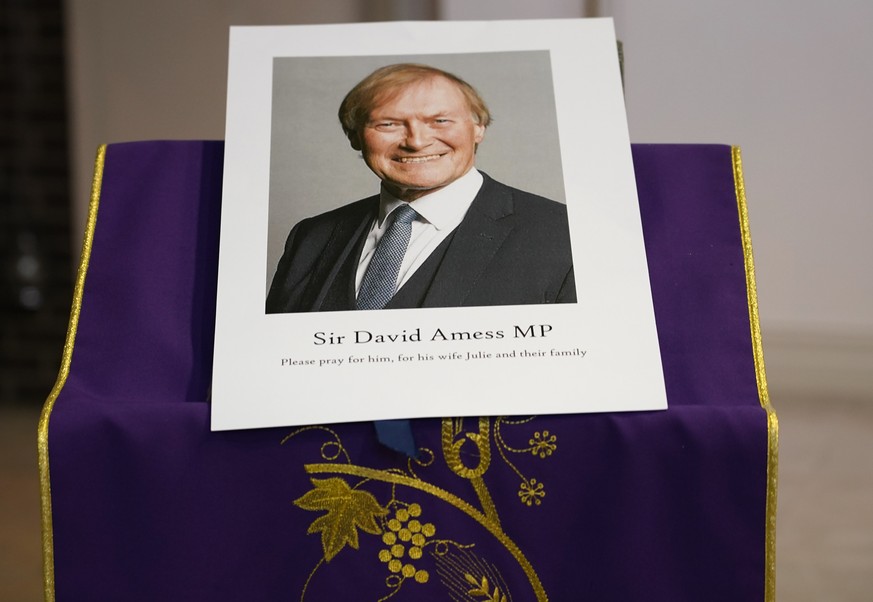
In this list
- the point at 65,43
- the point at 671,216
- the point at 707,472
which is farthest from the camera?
the point at 65,43

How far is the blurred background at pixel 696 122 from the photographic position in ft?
7.50

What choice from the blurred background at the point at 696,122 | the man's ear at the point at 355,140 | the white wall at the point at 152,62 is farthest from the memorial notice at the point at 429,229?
the white wall at the point at 152,62

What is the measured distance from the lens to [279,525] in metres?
0.81

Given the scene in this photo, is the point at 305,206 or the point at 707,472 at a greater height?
the point at 305,206

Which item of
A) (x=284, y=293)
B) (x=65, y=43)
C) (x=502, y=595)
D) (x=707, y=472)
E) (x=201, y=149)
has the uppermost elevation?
(x=65, y=43)

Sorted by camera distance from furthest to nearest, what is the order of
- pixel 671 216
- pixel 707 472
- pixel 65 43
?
pixel 65 43, pixel 671 216, pixel 707 472

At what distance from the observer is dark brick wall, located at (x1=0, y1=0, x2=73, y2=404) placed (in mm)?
2684

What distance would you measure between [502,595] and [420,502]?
117 mm

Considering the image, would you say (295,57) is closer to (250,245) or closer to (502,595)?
(250,245)

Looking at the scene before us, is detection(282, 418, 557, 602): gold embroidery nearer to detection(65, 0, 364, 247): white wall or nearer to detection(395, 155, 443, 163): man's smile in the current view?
detection(395, 155, 443, 163): man's smile

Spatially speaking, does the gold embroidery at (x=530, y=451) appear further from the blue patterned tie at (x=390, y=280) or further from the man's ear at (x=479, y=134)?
the man's ear at (x=479, y=134)

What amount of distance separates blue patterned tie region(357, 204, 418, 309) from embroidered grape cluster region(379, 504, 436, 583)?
20cm

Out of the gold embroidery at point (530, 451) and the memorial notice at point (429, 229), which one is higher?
the memorial notice at point (429, 229)

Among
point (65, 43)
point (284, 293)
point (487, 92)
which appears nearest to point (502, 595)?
point (284, 293)
